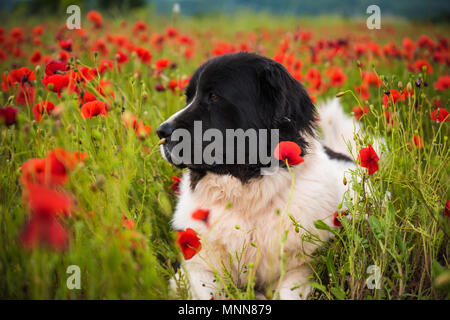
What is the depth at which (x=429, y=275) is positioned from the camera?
1.48m

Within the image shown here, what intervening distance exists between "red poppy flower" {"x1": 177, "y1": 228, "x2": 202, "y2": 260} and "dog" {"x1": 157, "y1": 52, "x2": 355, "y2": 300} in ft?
1.57

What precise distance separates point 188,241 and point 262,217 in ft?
2.26

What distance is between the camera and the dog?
182cm

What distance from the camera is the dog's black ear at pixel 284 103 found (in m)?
1.89

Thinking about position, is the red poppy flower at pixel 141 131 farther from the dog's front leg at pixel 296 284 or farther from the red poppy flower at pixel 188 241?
the dog's front leg at pixel 296 284

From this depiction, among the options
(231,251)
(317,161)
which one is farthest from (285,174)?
(231,251)

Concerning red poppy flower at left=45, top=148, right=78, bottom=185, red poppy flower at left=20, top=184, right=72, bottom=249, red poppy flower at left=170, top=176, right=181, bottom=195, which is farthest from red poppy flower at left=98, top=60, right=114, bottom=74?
red poppy flower at left=20, top=184, right=72, bottom=249

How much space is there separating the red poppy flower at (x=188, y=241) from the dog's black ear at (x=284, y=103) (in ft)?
2.82

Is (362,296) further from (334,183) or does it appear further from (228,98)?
(228,98)

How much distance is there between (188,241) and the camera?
4.24 ft

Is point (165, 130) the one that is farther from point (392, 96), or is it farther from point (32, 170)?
point (392, 96)

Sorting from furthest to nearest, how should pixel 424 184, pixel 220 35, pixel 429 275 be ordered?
pixel 220 35, pixel 424 184, pixel 429 275

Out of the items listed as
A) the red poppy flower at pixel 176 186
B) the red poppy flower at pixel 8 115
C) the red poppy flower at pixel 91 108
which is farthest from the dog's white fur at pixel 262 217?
the red poppy flower at pixel 8 115
